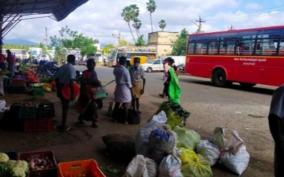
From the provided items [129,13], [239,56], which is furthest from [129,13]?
[239,56]

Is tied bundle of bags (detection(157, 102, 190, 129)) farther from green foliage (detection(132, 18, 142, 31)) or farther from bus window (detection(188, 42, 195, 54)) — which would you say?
green foliage (detection(132, 18, 142, 31))

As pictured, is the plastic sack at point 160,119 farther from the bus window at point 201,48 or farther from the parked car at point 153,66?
the parked car at point 153,66

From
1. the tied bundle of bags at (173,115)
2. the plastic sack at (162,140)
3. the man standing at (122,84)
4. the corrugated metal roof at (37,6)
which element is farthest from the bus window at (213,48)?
the plastic sack at (162,140)

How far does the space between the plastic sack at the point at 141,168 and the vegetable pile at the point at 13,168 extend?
4.34 feet

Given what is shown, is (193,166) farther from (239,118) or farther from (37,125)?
(239,118)

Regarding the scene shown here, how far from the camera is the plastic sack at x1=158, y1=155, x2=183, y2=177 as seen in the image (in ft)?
16.5

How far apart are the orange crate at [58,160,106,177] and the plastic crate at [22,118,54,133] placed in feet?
11.4

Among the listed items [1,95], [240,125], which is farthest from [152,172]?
[1,95]

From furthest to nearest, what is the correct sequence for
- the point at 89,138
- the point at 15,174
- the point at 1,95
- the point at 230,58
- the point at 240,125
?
the point at 230,58
the point at 1,95
the point at 240,125
the point at 89,138
the point at 15,174

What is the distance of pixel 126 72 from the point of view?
927cm

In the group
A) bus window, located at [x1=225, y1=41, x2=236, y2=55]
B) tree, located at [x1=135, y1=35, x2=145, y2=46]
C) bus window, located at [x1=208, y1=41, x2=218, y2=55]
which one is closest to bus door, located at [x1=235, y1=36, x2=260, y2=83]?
bus window, located at [x1=225, y1=41, x2=236, y2=55]

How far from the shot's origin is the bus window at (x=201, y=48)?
2200 cm

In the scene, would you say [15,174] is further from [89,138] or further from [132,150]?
[89,138]

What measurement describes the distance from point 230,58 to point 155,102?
7622mm
